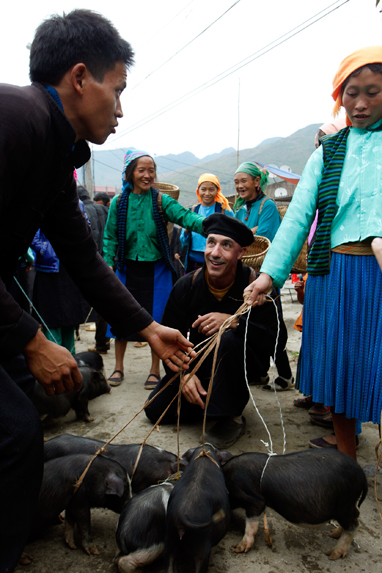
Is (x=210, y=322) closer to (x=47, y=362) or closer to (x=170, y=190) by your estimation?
(x=47, y=362)

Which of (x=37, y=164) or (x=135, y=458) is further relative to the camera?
(x=135, y=458)

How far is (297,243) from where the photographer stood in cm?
259

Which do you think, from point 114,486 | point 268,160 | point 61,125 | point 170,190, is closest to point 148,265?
point 170,190

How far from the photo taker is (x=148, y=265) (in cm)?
453

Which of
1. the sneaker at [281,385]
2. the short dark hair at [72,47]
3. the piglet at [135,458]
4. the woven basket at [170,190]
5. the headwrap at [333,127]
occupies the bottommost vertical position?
the sneaker at [281,385]

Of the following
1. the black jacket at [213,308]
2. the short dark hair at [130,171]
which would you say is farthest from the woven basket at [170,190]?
the black jacket at [213,308]

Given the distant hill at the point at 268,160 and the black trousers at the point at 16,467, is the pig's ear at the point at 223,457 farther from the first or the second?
the distant hill at the point at 268,160

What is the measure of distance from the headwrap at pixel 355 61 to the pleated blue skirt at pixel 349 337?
101 centimetres

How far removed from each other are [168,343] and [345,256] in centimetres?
120

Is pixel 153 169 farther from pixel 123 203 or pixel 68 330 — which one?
pixel 68 330

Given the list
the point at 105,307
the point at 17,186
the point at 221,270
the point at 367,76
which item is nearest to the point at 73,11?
the point at 17,186

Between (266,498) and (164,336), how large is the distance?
3.13 ft

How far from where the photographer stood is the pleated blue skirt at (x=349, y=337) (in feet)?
7.71

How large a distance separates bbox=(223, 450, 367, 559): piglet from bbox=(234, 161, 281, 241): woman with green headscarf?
3350 mm
